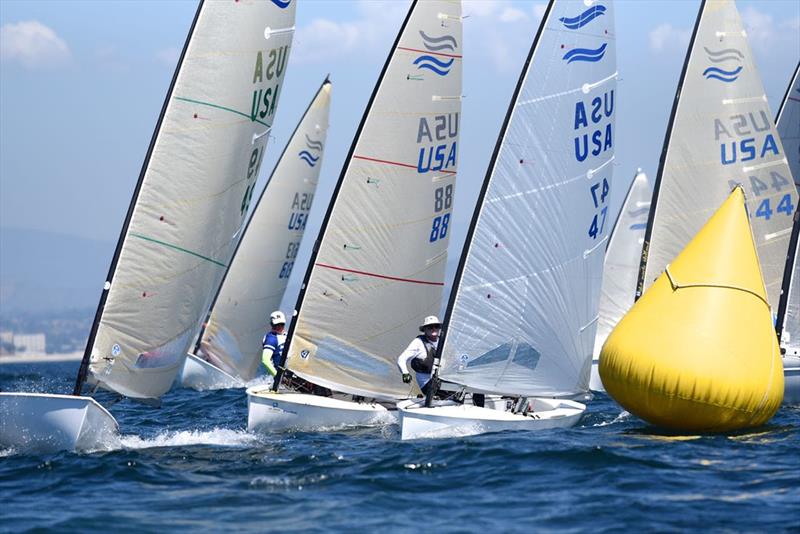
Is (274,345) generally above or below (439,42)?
below

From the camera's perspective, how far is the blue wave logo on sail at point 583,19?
631 inches

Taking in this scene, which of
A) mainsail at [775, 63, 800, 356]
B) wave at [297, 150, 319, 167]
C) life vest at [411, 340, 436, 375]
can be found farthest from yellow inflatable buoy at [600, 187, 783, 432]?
wave at [297, 150, 319, 167]

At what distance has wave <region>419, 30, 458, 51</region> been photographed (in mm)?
17578

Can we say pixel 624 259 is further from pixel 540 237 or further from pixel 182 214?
pixel 182 214

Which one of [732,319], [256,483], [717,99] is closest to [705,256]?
[732,319]

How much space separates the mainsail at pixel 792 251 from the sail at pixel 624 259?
5597mm

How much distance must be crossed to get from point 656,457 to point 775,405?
2.52 m

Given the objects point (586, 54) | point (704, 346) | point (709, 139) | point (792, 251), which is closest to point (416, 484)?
point (704, 346)

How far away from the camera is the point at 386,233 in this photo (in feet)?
57.1

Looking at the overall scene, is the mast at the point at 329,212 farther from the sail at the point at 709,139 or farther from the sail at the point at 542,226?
the sail at the point at 709,139

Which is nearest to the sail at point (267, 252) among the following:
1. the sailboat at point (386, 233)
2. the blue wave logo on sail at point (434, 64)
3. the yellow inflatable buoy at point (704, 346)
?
the sailboat at point (386, 233)

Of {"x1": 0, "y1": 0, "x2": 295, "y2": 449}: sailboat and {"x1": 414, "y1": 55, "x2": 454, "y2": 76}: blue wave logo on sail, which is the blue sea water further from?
{"x1": 414, "y1": 55, "x2": 454, "y2": 76}: blue wave logo on sail

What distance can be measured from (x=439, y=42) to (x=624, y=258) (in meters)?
15.2

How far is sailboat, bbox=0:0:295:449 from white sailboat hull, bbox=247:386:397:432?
1283 millimetres
